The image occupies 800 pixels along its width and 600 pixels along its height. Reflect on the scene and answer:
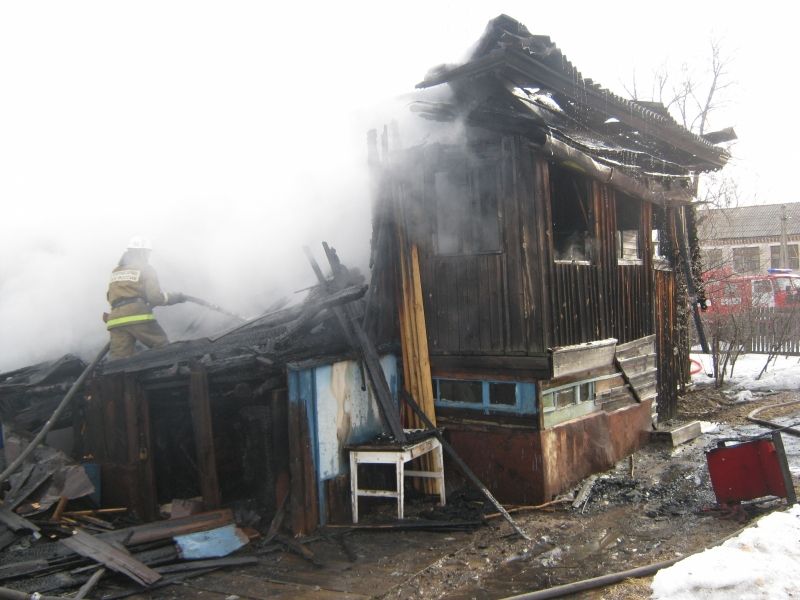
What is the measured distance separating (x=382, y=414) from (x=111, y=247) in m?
6.32

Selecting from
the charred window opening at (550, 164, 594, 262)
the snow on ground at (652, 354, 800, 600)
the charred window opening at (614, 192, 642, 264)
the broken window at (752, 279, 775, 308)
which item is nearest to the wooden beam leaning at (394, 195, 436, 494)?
the charred window opening at (550, 164, 594, 262)

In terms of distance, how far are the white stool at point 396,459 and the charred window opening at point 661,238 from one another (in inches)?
296

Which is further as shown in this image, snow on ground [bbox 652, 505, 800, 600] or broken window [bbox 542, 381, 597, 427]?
broken window [bbox 542, 381, 597, 427]

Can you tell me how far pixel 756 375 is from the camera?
1508 centimetres

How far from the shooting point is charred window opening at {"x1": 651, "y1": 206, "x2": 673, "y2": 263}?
12453 millimetres

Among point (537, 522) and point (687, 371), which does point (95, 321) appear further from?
point (687, 371)

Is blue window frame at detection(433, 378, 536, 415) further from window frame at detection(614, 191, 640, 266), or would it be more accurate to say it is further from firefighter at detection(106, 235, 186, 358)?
firefighter at detection(106, 235, 186, 358)

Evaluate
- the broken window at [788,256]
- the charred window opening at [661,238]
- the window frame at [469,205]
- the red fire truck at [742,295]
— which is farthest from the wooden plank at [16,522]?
the broken window at [788,256]

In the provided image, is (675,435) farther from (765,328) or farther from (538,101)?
(765,328)

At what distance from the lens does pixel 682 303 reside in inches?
503

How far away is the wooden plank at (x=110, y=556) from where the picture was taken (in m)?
5.53

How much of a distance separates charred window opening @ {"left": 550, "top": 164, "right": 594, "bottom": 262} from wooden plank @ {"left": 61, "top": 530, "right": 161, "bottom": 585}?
6363 mm

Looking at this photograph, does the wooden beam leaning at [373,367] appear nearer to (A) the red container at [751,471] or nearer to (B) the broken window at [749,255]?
(A) the red container at [751,471]

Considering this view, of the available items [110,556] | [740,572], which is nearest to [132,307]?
[110,556]
